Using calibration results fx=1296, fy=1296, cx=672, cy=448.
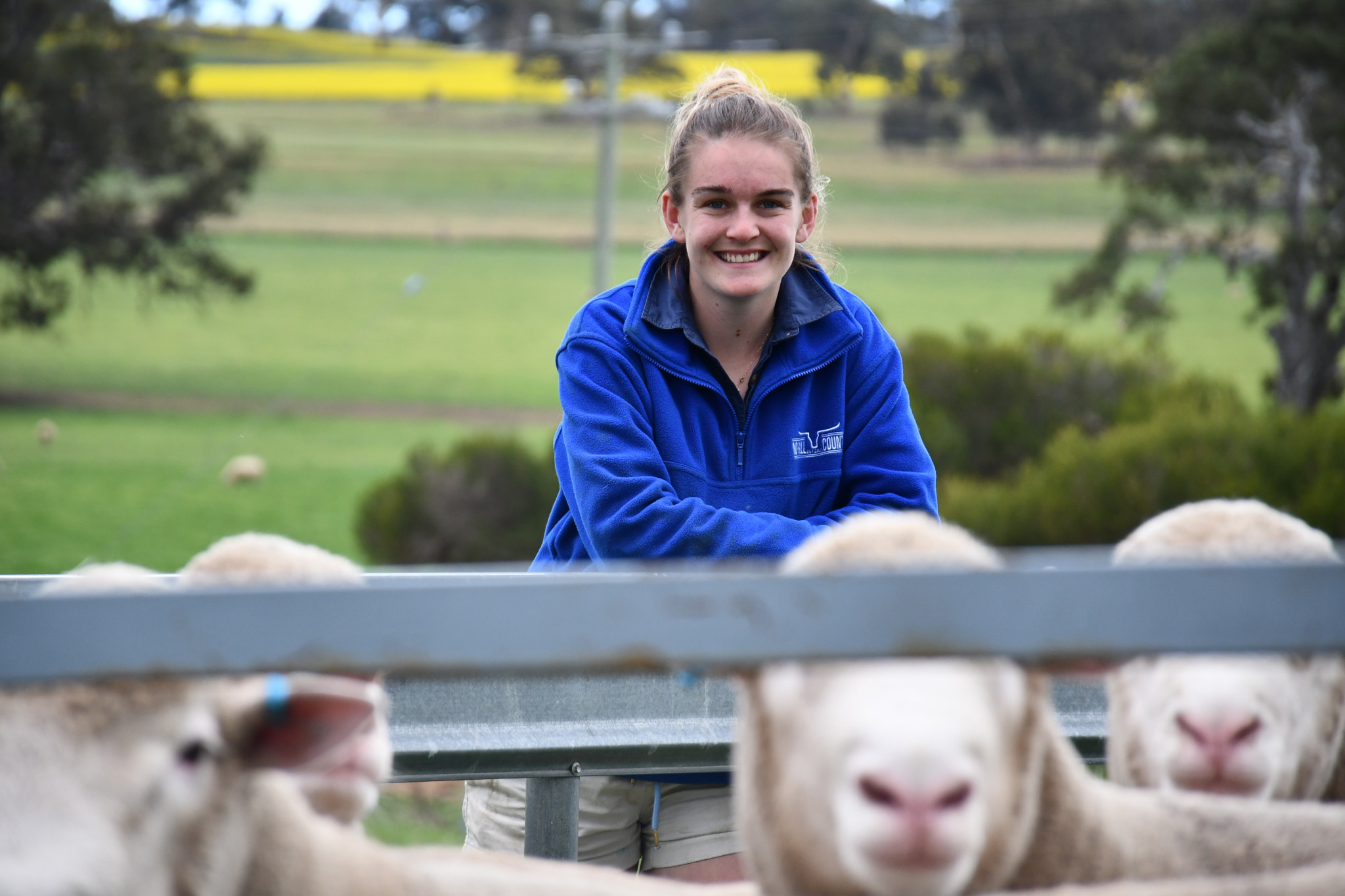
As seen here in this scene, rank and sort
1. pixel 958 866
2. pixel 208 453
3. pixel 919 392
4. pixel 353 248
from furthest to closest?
1. pixel 353 248
2. pixel 208 453
3. pixel 919 392
4. pixel 958 866

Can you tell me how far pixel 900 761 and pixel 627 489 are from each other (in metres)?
0.98

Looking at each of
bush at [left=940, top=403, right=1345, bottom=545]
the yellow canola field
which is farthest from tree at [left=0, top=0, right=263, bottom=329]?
the yellow canola field

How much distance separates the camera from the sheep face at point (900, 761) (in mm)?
1159

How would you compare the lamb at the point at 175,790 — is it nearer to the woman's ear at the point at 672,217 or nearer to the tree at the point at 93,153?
the woman's ear at the point at 672,217

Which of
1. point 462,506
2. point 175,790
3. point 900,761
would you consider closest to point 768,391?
point 900,761

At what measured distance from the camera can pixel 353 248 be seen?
5562 centimetres

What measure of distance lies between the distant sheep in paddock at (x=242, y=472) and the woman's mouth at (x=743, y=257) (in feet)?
92.5

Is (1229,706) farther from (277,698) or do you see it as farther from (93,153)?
(93,153)

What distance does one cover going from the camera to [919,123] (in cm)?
5009

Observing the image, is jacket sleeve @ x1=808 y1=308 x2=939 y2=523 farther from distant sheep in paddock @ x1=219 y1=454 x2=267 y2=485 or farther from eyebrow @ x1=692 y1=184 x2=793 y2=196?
distant sheep in paddock @ x1=219 y1=454 x2=267 y2=485

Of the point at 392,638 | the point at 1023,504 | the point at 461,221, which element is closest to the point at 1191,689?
the point at 392,638

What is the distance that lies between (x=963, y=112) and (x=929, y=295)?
6.91m

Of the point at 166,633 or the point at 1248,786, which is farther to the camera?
the point at 1248,786

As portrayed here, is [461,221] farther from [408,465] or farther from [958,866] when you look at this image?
[958,866]
